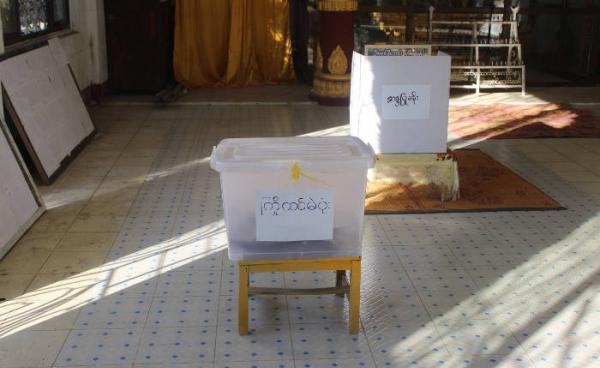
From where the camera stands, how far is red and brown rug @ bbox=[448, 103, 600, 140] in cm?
729

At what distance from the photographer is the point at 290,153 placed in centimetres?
327

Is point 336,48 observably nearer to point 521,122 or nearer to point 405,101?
point 521,122

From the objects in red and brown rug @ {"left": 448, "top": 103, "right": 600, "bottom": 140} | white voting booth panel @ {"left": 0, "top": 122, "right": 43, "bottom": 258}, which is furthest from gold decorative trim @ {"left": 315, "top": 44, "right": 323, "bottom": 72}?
white voting booth panel @ {"left": 0, "top": 122, "right": 43, "bottom": 258}

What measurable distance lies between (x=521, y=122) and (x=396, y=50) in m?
3.09

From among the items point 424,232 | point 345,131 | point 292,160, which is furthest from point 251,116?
point 292,160

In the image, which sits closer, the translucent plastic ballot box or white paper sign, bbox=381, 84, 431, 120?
the translucent plastic ballot box

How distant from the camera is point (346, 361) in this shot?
3133 millimetres

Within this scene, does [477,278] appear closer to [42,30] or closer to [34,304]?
[34,304]

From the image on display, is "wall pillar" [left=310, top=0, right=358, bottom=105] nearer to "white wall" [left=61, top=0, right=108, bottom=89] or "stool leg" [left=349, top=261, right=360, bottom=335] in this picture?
"white wall" [left=61, top=0, right=108, bottom=89]

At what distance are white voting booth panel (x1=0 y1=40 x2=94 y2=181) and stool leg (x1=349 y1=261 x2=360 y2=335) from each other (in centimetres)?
308

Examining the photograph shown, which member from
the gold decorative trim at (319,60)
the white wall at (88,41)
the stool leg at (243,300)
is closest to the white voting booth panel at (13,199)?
the stool leg at (243,300)

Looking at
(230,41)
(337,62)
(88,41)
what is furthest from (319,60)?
(88,41)

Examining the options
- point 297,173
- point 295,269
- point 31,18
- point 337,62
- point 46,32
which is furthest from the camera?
point 337,62

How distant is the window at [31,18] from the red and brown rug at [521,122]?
415cm
